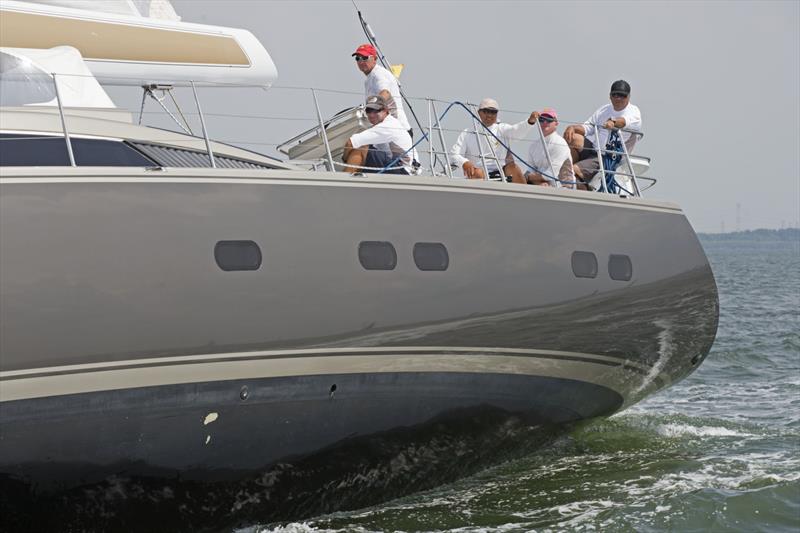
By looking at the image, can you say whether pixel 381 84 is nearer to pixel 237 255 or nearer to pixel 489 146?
pixel 489 146

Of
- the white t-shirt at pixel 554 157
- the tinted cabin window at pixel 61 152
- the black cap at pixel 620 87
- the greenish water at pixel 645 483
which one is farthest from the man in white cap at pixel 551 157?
the tinted cabin window at pixel 61 152

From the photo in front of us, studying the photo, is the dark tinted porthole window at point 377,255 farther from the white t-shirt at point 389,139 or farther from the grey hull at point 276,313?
the white t-shirt at point 389,139

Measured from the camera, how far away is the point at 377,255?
7.70m

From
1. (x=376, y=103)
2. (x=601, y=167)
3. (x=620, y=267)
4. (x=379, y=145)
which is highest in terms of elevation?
(x=376, y=103)

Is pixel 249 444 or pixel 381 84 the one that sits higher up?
pixel 381 84

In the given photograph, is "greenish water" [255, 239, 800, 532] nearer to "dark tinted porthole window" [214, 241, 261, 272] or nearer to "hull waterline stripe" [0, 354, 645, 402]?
"hull waterline stripe" [0, 354, 645, 402]

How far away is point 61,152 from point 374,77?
124 inches

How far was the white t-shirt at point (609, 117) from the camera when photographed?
10.5m

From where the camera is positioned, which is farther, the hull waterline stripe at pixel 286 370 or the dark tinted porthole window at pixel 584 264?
the dark tinted porthole window at pixel 584 264

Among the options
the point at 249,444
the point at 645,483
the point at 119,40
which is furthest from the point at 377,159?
the point at 645,483

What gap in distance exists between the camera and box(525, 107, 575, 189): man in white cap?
9.66 metres

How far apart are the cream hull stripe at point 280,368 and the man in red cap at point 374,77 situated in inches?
87.5

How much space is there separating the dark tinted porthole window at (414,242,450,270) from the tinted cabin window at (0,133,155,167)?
191cm

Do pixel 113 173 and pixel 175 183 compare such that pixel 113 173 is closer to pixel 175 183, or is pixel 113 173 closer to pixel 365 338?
pixel 175 183
